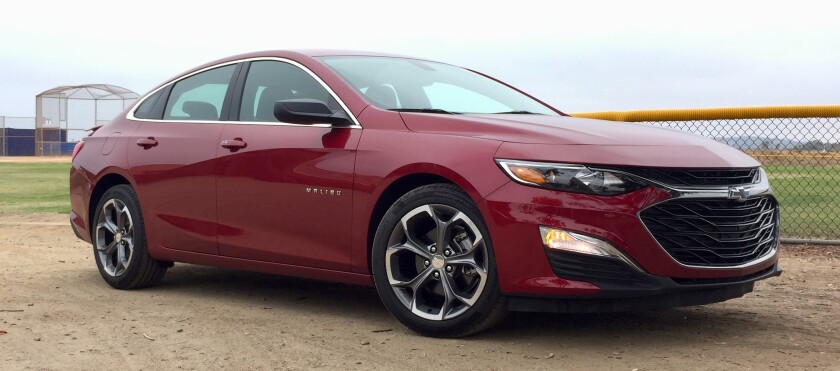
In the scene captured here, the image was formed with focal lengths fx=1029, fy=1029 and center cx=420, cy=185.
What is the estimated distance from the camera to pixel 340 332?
542 centimetres

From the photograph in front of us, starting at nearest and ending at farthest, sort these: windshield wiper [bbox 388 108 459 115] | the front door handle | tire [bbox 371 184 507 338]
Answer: tire [bbox 371 184 507 338]
windshield wiper [bbox 388 108 459 115]
the front door handle

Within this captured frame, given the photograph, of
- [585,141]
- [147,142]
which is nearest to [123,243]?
[147,142]

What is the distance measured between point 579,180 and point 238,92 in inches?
104

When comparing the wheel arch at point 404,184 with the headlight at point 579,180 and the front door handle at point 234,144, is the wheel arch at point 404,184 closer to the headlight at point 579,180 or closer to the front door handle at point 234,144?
the headlight at point 579,180

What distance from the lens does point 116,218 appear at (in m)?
7.20

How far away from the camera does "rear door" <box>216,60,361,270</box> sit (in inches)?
219

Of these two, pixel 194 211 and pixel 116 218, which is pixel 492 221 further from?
pixel 116 218

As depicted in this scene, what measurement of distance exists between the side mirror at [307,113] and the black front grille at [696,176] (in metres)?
1.70

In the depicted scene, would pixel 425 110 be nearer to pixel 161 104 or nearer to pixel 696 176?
pixel 696 176

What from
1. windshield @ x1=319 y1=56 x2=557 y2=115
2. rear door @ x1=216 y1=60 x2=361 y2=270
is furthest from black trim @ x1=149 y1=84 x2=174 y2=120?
windshield @ x1=319 y1=56 x2=557 y2=115

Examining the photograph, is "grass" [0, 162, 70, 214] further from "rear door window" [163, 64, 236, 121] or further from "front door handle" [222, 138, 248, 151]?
"front door handle" [222, 138, 248, 151]

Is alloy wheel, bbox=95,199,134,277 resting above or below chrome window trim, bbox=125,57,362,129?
below

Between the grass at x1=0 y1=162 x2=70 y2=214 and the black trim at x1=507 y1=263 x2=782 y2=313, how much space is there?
10.2m

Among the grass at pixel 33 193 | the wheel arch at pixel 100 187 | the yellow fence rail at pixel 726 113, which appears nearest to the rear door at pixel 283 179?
the wheel arch at pixel 100 187
